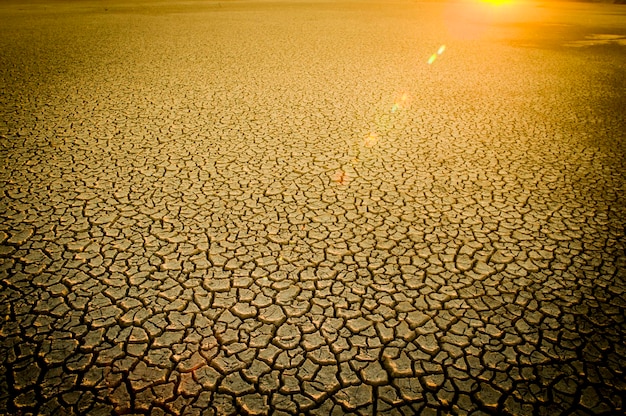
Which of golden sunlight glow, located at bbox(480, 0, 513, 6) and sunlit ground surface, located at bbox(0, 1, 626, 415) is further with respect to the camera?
golden sunlight glow, located at bbox(480, 0, 513, 6)

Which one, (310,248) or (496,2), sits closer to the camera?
(310,248)

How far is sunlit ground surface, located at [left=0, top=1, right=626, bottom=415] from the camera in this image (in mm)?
1512

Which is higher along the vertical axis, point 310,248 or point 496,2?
point 496,2

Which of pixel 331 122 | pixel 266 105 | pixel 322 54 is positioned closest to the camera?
pixel 331 122

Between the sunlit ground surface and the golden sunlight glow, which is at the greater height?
the golden sunlight glow

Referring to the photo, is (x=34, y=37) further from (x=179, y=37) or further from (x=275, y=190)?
(x=275, y=190)

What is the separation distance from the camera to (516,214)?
2586mm

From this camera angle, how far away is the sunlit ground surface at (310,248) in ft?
4.96

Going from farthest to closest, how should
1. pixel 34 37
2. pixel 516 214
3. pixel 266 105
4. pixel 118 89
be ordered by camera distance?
pixel 34 37 → pixel 118 89 → pixel 266 105 → pixel 516 214

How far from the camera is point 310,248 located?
7.45ft

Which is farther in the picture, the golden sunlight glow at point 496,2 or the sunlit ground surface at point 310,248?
the golden sunlight glow at point 496,2

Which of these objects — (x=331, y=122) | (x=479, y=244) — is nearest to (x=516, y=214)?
(x=479, y=244)

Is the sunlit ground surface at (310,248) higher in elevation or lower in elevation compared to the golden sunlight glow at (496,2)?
lower

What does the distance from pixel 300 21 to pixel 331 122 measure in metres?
8.50
